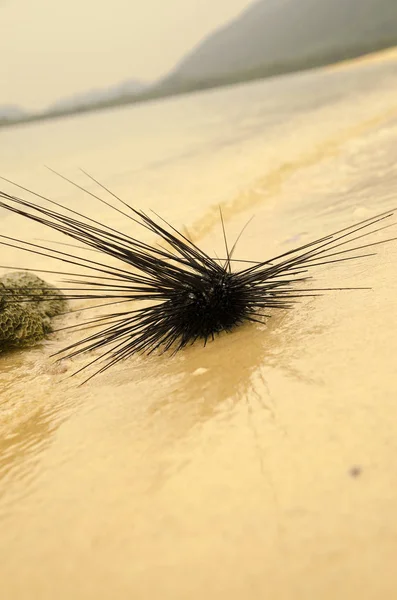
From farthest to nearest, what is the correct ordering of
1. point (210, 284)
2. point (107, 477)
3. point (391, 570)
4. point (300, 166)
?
point (300, 166) → point (210, 284) → point (107, 477) → point (391, 570)

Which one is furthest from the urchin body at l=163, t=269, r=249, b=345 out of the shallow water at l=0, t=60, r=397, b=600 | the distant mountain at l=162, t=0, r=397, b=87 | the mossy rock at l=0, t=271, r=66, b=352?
the distant mountain at l=162, t=0, r=397, b=87

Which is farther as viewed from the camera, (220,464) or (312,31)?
(312,31)

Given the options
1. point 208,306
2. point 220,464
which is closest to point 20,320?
point 208,306

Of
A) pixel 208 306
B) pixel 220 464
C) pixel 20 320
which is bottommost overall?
pixel 220 464

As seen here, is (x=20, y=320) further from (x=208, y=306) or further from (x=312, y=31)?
(x=312, y=31)

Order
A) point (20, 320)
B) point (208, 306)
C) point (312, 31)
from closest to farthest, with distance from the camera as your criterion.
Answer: point (208, 306) → point (20, 320) → point (312, 31)

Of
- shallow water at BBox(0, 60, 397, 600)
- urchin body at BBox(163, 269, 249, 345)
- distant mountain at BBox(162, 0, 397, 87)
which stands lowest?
shallow water at BBox(0, 60, 397, 600)

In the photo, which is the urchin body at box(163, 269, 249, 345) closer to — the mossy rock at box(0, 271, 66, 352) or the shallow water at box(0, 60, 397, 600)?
the shallow water at box(0, 60, 397, 600)

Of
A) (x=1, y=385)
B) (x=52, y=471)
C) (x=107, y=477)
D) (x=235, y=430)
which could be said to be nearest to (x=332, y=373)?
(x=235, y=430)

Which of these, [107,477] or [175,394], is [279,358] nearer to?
[175,394]

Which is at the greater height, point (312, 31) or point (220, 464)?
point (312, 31)

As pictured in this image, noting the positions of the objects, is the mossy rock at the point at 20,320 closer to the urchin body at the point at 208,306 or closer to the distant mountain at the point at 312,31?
the urchin body at the point at 208,306
